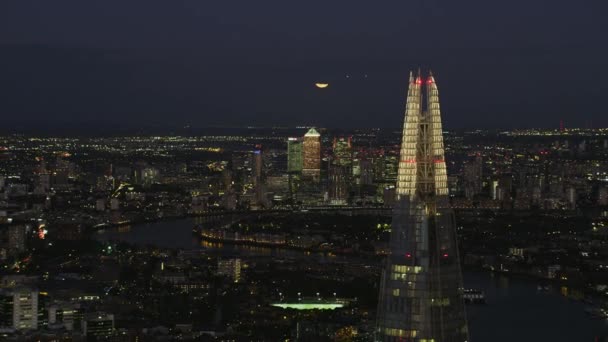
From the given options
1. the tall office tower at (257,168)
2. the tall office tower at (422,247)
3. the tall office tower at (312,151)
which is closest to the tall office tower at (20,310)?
the tall office tower at (422,247)

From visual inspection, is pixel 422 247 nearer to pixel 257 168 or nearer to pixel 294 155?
pixel 257 168

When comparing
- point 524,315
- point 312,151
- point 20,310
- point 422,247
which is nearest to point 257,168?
point 312,151

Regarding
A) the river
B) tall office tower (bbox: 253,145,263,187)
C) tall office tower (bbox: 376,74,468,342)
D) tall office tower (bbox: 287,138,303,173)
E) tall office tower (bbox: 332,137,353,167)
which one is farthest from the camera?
tall office tower (bbox: 287,138,303,173)

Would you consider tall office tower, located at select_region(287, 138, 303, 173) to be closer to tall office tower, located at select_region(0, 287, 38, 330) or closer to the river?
the river

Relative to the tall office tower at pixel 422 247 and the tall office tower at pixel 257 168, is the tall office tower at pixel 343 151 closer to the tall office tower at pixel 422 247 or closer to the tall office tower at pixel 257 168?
the tall office tower at pixel 257 168

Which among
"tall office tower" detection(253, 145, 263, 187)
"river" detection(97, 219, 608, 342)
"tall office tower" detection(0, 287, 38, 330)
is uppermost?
"tall office tower" detection(253, 145, 263, 187)

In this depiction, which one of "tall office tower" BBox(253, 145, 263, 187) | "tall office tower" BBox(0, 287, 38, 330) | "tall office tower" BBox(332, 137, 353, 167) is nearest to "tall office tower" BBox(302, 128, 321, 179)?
"tall office tower" BBox(332, 137, 353, 167)
